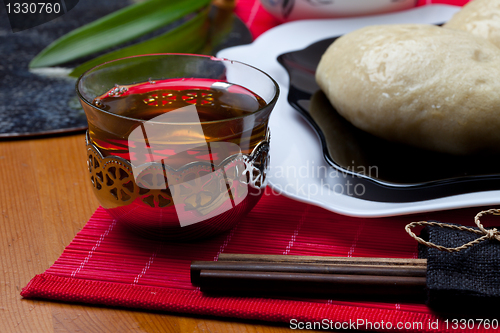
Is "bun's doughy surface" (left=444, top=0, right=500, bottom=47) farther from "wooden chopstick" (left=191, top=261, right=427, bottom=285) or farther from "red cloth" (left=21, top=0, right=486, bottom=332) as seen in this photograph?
"wooden chopstick" (left=191, top=261, right=427, bottom=285)

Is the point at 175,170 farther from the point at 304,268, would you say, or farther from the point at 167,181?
the point at 304,268

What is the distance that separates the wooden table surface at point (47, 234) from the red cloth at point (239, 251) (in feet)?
0.03

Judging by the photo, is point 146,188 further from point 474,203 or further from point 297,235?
point 474,203

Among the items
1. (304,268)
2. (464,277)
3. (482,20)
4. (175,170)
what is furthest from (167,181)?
(482,20)

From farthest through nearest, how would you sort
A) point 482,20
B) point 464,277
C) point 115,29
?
point 115,29
point 482,20
point 464,277

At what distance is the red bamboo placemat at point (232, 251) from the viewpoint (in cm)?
40

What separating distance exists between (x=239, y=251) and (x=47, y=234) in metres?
0.20

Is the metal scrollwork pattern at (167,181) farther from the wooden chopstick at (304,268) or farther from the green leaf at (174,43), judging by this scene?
the green leaf at (174,43)

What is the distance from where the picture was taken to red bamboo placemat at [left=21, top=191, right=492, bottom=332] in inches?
15.9

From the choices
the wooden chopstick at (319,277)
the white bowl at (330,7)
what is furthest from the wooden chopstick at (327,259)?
the white bowl at (330,7)

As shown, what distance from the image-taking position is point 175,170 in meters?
0.42

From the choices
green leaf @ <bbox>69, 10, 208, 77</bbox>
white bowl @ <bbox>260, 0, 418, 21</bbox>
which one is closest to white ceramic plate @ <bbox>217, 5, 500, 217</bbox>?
white bowl @ <bbox>260, 0, 418, 21</bbox>

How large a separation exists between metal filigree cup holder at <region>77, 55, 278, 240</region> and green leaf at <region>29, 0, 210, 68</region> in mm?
437

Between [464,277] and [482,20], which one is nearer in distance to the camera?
[464,277]
